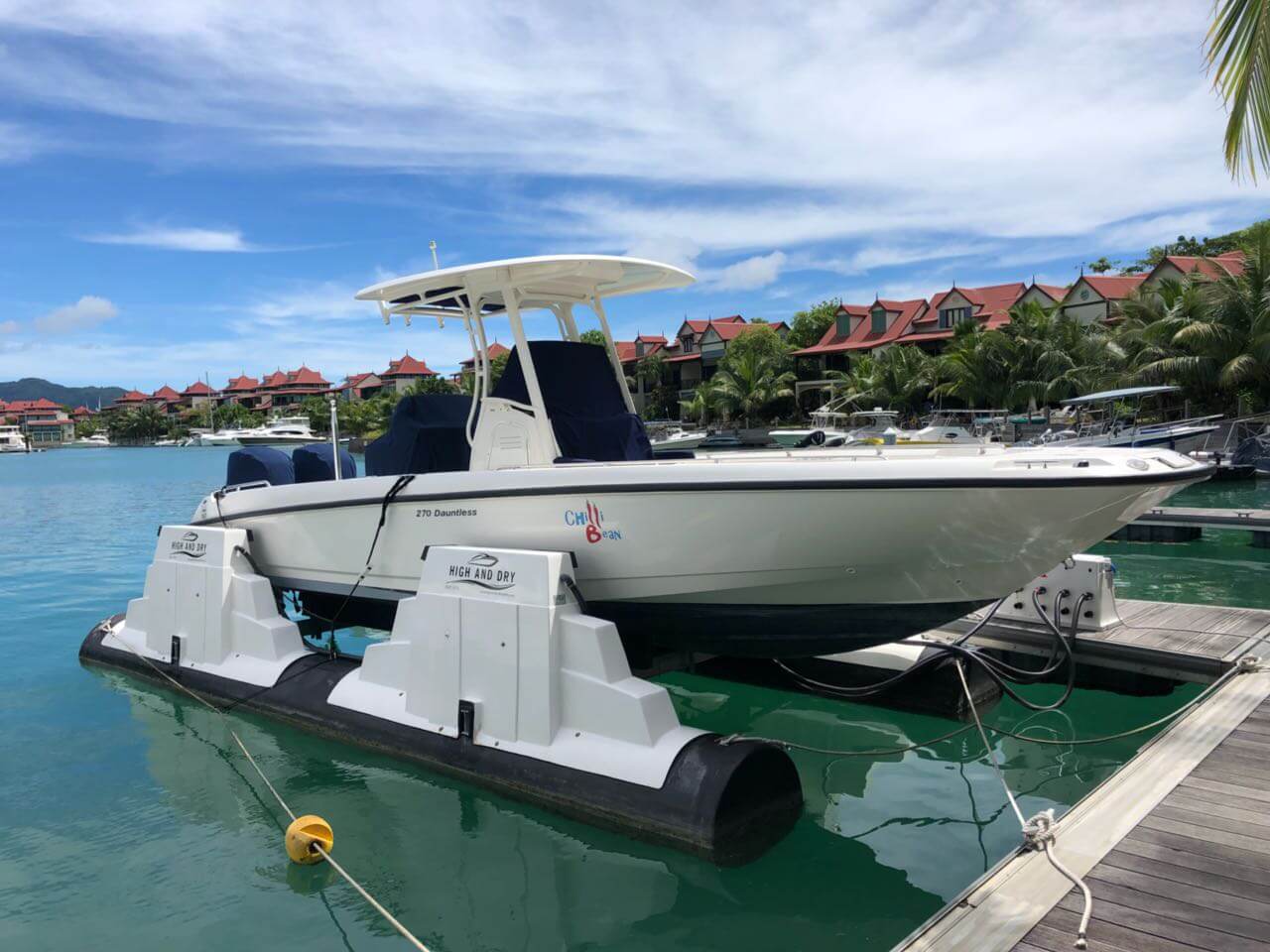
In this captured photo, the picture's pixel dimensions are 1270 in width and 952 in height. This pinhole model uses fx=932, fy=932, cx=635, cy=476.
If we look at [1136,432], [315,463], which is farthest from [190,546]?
[1136,432]

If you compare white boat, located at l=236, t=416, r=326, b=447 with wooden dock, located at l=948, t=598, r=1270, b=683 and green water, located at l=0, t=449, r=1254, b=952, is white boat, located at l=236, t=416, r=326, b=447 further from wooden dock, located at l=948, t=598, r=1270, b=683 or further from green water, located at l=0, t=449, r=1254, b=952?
wooden dock, located at l=948, t=598, r=1270, b=683

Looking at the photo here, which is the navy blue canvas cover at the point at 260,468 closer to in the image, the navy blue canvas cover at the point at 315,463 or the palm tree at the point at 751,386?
the navy blue canvas cover at the point at 315,463

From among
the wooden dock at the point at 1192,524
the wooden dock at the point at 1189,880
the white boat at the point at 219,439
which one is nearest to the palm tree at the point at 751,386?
the wooden dock at the point at 1192,524

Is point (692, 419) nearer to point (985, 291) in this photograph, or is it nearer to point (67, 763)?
point (985, 291)

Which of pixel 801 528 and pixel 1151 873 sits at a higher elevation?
pixel 801 528

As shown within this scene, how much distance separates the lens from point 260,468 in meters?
8.05

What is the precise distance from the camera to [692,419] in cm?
5347

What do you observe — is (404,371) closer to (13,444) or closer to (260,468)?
(13,444)

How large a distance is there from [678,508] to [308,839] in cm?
256

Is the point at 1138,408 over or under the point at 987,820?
over

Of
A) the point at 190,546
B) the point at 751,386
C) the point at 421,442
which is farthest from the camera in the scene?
the point at 751,386

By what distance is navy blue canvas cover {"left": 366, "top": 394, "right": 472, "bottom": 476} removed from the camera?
6.56 metres

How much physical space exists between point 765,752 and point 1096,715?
3.51m

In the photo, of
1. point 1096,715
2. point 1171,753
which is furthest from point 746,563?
point 1096,715
